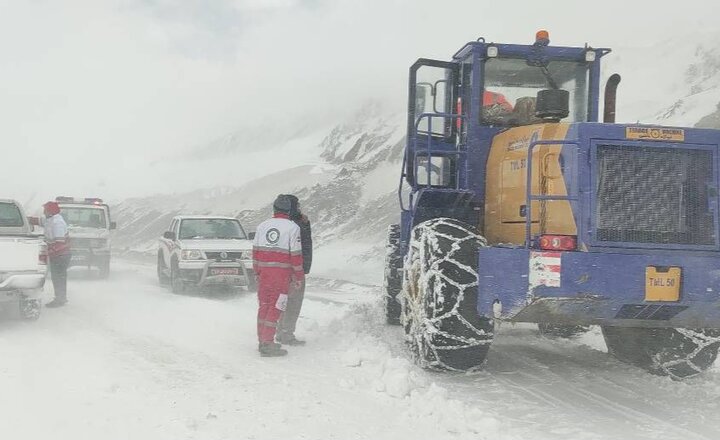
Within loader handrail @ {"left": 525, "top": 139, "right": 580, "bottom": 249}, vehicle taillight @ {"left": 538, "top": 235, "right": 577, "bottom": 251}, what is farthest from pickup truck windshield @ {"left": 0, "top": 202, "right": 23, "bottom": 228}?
vehicle taillight @ {"left": 538, "top": 235, "right": 577, "bottom": 251}

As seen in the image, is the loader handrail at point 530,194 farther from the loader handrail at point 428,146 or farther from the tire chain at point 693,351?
the tire chain at point 693,351

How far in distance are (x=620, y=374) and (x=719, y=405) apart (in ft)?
3.90

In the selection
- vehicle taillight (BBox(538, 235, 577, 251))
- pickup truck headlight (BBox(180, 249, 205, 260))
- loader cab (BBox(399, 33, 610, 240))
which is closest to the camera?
vehicle taillight (BBox(538, 235, 577, 251))

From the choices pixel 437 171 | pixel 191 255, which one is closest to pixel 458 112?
pixel 437 171

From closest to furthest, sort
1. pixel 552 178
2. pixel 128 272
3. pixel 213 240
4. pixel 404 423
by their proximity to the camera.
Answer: pixel 404 423, pixel 552 178, pixel 213 240, pixel 128 272

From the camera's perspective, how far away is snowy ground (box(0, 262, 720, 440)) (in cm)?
468

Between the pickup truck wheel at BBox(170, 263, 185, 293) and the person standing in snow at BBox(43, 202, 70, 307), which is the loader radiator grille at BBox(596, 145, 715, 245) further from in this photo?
the pickup truck wheel at BBox(170, 263, 185, 293)

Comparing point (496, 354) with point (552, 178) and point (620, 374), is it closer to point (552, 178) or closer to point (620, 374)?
point (620, 374)

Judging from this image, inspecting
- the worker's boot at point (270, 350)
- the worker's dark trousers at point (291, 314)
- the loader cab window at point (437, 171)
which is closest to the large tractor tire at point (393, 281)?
the worker's dark trousers at point (291, 314)

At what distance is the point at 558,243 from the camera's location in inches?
210

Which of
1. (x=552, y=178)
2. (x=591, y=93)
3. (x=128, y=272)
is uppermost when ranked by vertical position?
(x=591, y=93)

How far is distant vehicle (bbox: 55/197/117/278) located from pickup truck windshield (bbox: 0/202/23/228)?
311 inches

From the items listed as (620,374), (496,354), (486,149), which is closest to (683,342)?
(620,374)

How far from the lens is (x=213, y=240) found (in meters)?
14.3
